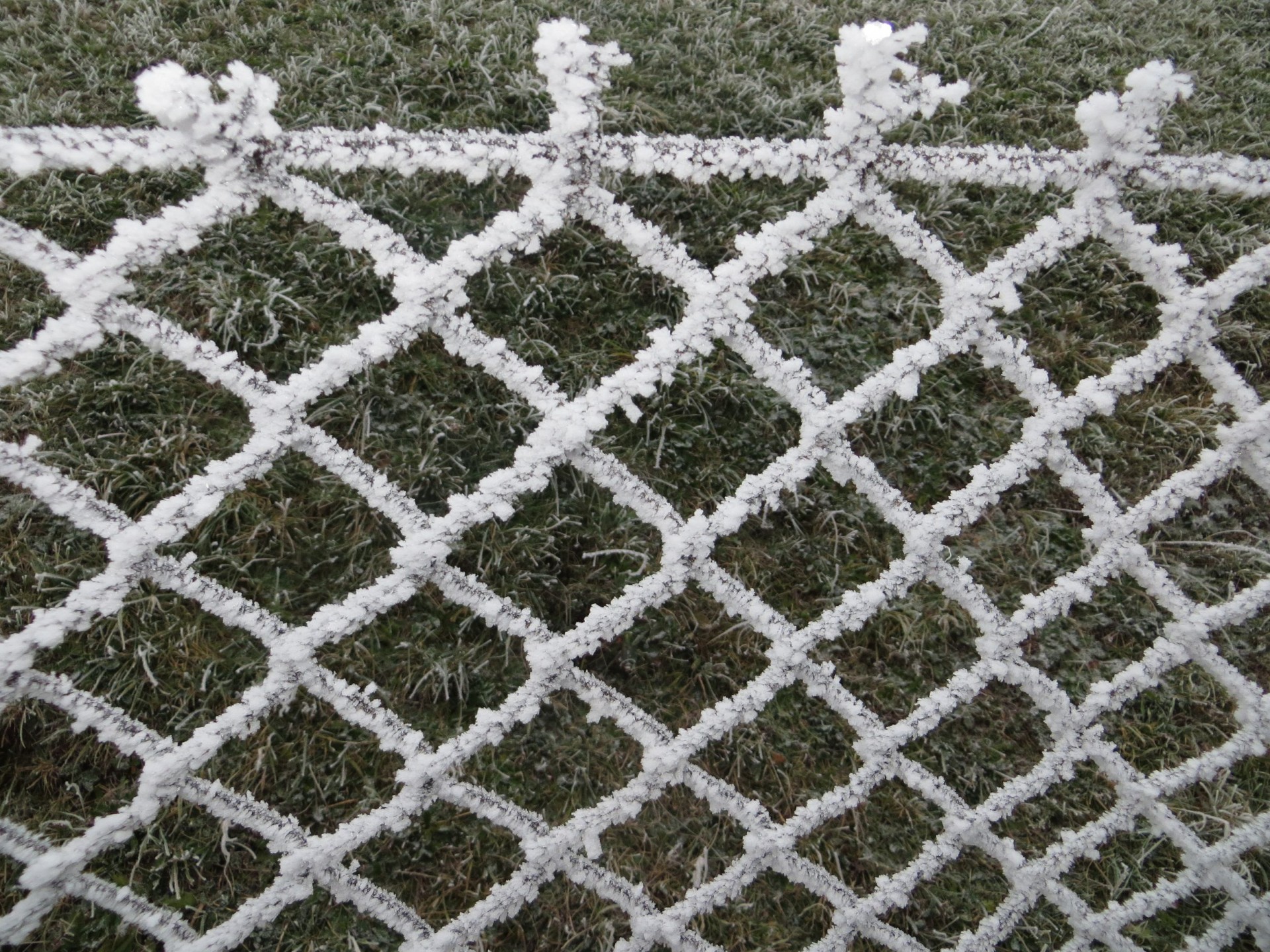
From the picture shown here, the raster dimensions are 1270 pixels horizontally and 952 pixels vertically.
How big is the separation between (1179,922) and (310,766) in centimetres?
189

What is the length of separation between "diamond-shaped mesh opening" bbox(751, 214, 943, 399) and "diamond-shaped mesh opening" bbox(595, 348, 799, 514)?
0.16 metres

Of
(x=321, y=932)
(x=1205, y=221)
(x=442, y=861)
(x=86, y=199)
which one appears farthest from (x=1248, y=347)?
(x=86, y=199)

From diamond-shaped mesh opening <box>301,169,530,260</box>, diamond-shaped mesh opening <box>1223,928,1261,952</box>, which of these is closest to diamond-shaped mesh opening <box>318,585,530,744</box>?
diamond-shaped mesh opening <box>301,169,530,260</box>

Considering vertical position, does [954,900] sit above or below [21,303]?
below

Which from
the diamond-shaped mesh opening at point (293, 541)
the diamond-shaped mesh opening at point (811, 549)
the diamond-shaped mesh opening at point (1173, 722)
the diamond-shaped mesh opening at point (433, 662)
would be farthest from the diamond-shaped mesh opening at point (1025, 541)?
the diamond-shaped mesh opening at point (293, 541)

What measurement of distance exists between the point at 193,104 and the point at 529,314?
110cm

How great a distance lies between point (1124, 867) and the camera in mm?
1729

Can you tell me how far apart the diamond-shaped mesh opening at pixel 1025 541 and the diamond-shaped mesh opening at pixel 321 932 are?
1487 millimetres

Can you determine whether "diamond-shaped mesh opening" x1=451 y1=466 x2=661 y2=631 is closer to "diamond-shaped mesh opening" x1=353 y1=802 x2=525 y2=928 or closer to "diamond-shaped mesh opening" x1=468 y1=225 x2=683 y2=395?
"diamond-shaped mesh opening" x1=468 y1=225 x2=683 y2=395

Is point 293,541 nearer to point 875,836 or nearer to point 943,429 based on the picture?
point 875,836

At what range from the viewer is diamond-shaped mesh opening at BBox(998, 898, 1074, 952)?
1.68 metres

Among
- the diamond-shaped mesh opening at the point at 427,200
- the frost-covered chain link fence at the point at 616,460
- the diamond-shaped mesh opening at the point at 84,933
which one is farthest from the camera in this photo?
the diamond-shaped mesh opening at the point at 427,200

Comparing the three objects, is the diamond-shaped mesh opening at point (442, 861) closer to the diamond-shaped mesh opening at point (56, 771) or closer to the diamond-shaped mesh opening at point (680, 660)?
the diamond-shaped mesh opening at point (680, 660)

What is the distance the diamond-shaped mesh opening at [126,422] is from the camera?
171 cm
